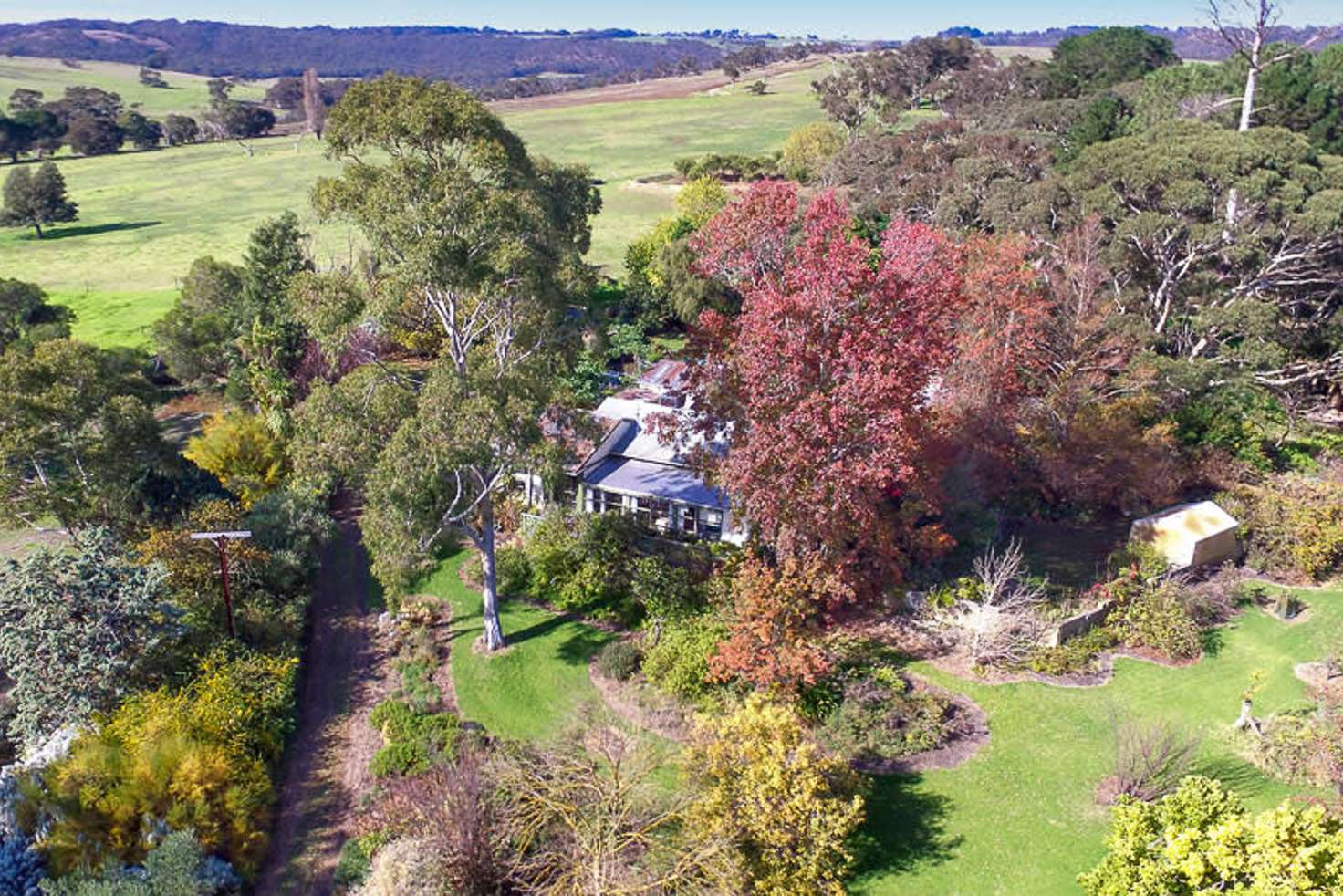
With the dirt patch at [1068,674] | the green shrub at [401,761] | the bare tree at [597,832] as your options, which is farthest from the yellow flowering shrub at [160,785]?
the dirt patch at [1068,674]

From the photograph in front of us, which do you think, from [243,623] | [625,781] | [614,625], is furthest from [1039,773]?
[243,623]

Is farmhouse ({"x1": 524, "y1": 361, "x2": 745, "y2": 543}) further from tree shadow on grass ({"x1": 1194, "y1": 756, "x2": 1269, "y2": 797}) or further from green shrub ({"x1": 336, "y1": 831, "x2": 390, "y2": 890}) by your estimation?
tree shadow on grass ({"x1": 1194, "y1": 756, "x2": 1269, "y2": 797})

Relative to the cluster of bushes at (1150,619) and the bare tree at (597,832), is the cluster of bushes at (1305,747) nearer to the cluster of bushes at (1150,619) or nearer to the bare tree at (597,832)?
the cluster of bushes at (1150,619)

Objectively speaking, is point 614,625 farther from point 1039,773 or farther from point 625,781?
point 1039,773

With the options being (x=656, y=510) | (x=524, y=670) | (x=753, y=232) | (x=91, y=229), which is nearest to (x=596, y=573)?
(x=524, y=670)

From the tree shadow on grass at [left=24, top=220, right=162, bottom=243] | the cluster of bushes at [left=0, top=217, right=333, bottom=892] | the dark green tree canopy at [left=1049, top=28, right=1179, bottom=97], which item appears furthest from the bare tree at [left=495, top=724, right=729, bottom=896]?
the tree shadow on grass at [left=24, top=220, right=162, bottom=243]

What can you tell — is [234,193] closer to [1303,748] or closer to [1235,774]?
[1235,774]
